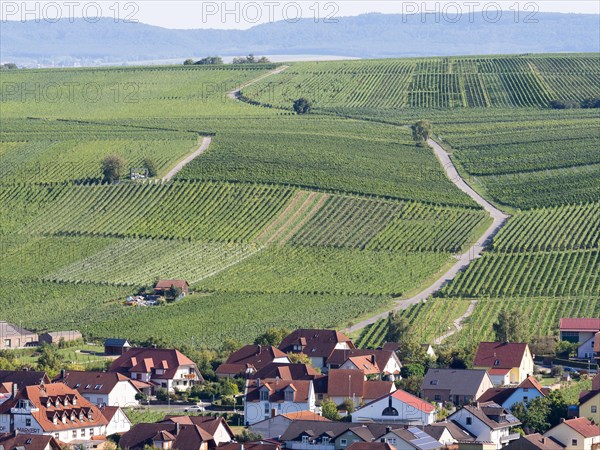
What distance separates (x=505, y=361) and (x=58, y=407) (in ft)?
70.1

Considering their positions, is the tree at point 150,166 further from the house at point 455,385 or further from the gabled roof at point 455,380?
the house at point 455,385

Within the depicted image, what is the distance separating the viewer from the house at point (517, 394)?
2657 inches

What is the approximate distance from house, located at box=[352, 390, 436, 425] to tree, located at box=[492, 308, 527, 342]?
1757 centimetres

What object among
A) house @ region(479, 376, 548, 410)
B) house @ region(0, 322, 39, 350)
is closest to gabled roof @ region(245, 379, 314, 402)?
house @ region(479, 376, 548, 410)

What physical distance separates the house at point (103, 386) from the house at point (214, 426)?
9510 mm

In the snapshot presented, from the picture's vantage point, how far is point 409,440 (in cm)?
5788

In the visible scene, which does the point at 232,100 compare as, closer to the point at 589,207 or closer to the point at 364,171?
the point at 364,171

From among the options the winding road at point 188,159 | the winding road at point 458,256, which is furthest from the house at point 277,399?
the winding road at point 188,159

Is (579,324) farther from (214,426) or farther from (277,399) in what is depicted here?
(214,426)

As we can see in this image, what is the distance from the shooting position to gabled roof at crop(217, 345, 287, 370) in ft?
253

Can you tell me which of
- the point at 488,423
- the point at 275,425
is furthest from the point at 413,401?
the point at 275,425

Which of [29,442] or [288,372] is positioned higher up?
[29,442]

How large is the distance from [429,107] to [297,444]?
357ft

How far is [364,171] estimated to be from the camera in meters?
131
